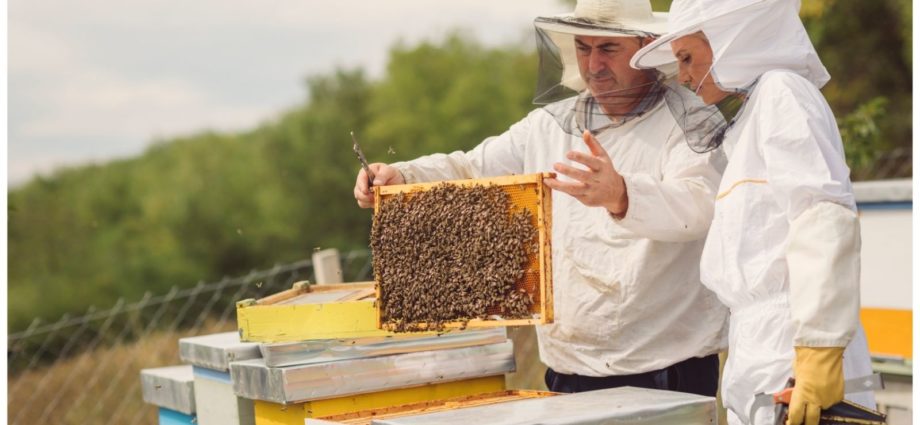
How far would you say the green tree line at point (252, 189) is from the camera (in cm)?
2706

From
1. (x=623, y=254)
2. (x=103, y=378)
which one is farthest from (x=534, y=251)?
(x=103, y=378)

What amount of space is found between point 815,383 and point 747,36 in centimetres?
90

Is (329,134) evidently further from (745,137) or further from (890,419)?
(745,137)

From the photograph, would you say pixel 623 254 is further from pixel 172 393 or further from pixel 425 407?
pixel 172 393

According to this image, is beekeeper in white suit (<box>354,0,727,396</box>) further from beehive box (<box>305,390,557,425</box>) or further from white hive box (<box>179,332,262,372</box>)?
white hive box (<box>179,332,262,372</box>)

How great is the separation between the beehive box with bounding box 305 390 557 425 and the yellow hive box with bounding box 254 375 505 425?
79mm

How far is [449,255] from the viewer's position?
3125 mm

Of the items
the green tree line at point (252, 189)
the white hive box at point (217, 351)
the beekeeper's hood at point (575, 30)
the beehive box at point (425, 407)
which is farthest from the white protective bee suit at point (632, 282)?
the green tree line at point (252, 189)

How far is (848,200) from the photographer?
2.49 meters

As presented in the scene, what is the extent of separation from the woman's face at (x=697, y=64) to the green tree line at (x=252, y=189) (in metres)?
22.6

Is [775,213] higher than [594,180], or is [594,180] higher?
[594,180]

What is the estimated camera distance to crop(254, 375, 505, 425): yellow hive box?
307 centimetres

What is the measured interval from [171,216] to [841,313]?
27.5 meters

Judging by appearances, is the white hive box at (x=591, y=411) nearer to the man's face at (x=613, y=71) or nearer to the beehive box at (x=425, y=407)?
the beehive box at (x=425, y=407)
